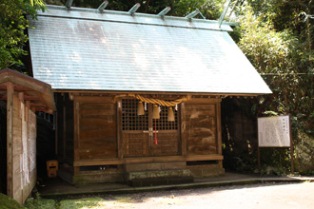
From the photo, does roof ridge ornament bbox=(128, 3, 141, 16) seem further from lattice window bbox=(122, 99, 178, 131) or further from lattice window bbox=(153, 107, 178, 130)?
lattice window bbox=(153, 107, 178, 130)

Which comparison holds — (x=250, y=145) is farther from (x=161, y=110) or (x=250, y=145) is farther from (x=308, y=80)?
(x=161, y=110)

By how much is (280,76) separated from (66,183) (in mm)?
8385

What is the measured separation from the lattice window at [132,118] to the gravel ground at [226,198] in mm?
2547

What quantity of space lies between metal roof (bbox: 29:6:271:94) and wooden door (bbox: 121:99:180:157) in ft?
3.85

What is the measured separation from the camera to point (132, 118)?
1150 cm

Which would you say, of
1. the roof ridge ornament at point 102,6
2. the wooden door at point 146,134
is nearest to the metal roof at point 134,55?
the roof ridge ornament at point 102,6

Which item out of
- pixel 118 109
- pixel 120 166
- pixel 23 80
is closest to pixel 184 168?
pixel 120 166

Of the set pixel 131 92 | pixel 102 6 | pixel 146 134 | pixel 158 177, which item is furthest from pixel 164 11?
pixel 158 177

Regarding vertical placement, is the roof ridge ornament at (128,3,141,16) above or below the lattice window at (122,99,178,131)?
above

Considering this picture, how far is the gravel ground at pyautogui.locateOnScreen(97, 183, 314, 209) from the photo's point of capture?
25.4ft

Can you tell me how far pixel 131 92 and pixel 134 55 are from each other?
2168mm

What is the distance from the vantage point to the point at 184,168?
1132cm

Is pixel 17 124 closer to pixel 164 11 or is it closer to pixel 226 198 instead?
pixel 226 198

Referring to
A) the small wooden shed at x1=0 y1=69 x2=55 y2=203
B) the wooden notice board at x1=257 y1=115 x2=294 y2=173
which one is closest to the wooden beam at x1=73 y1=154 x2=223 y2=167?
the wooden notice board at x1=257 y1=115 x2=294 y2=173
